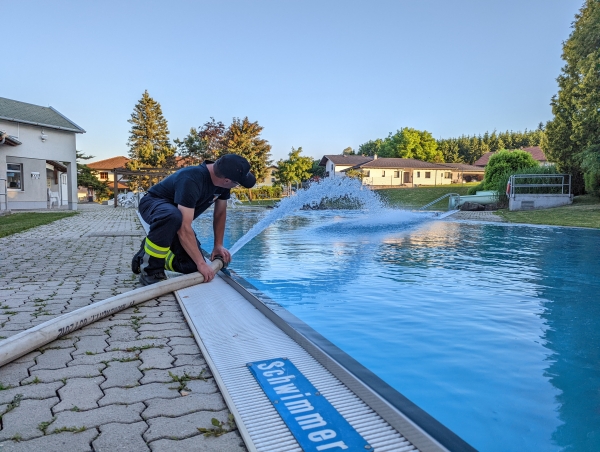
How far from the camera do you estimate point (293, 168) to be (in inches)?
1797

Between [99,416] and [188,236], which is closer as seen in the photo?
[99,416]

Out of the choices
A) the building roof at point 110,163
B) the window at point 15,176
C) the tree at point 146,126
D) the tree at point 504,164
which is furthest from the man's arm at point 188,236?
the building roof at point 110,163

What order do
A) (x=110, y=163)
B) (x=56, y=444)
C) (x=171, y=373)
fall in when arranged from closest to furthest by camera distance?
1. (x=56, y=444)
2. (x=171, y=373)
3. (x=110, y=163)

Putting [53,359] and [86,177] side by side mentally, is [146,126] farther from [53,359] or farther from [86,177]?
[53,359]

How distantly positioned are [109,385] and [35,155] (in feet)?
77.8

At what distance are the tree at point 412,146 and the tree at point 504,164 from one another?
4159 cm

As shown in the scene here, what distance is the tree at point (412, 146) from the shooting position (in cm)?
6638

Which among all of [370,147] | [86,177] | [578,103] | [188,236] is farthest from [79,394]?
[370,147]

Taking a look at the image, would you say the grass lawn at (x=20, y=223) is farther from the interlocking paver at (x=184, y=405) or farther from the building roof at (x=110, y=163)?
the building roof at (x=110, y=163)

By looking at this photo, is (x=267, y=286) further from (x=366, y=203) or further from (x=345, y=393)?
(x=366, y=203)

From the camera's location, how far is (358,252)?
8117 millimetres

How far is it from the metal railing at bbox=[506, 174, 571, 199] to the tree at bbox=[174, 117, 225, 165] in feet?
97.8

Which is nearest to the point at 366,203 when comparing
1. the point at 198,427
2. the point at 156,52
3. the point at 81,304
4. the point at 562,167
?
the point at 562,167

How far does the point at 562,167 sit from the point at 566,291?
17.9 meters
